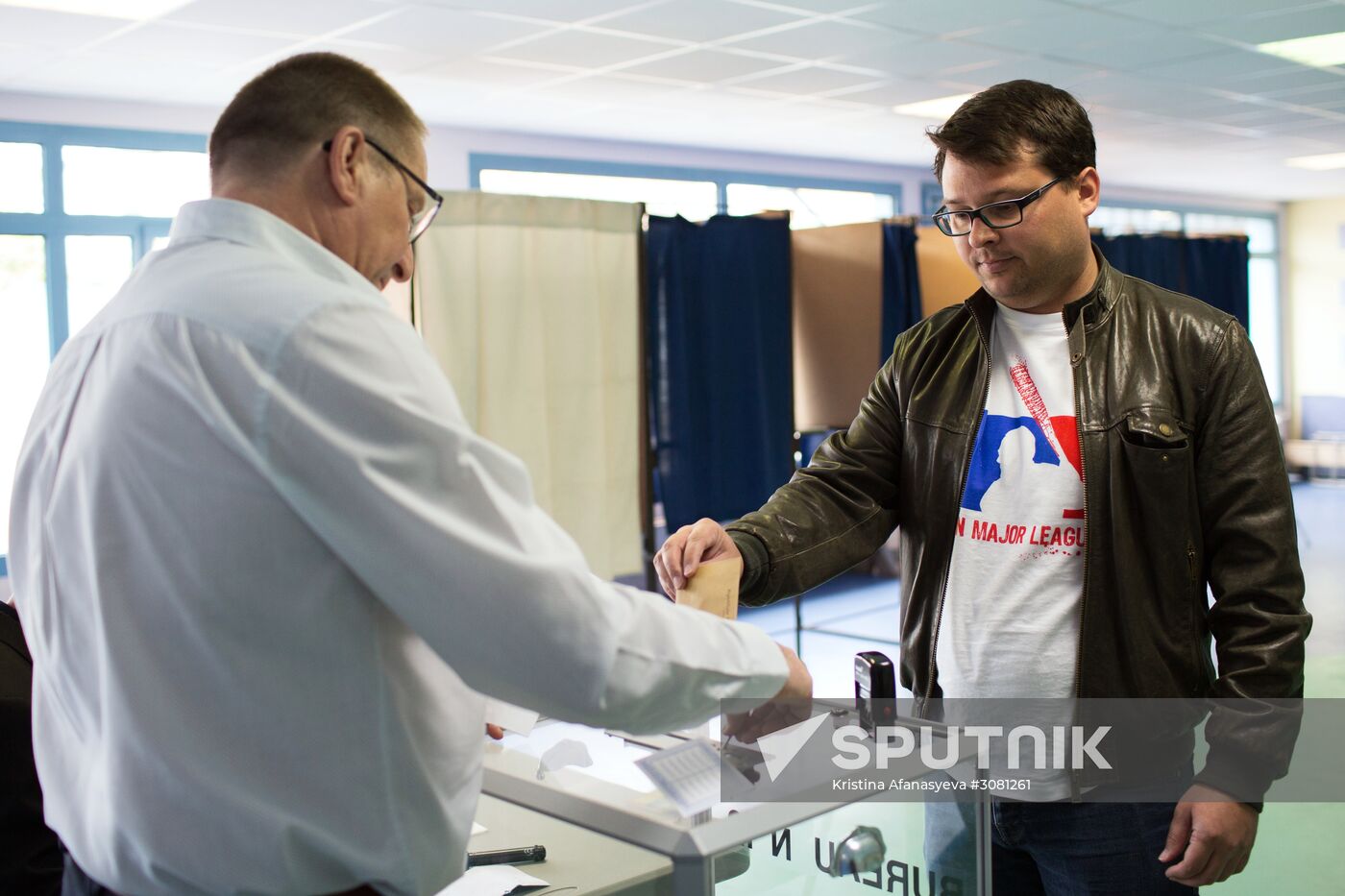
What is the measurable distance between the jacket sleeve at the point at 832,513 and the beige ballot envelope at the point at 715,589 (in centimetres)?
8

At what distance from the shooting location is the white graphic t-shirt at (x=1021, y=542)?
1446mm

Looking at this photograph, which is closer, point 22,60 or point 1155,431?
point 1155,431

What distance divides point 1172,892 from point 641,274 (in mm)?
3062

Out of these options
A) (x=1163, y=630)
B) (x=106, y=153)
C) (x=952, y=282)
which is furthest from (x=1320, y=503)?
(x=1163, y=630)

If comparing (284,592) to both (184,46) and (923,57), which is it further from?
(923,57)

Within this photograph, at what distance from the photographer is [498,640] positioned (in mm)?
894

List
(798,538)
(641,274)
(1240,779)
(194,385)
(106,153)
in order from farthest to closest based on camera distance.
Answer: (106,153), (641,274), (798,538), (1240,779), (194,385)

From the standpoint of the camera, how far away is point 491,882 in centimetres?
148

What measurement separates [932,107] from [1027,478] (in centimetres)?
549

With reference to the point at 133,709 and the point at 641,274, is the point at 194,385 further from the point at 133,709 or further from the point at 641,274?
the point at 641,274

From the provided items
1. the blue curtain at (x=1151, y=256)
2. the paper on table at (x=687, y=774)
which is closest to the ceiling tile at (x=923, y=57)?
the blue curtain at (x=1151, y=256)

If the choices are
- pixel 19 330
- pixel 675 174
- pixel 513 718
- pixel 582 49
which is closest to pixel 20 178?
pixel 19 330

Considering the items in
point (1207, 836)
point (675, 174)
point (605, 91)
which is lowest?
point (1207, 836)

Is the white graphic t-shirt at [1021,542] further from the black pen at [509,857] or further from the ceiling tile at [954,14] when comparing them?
the ceiling tile at [954,14]
